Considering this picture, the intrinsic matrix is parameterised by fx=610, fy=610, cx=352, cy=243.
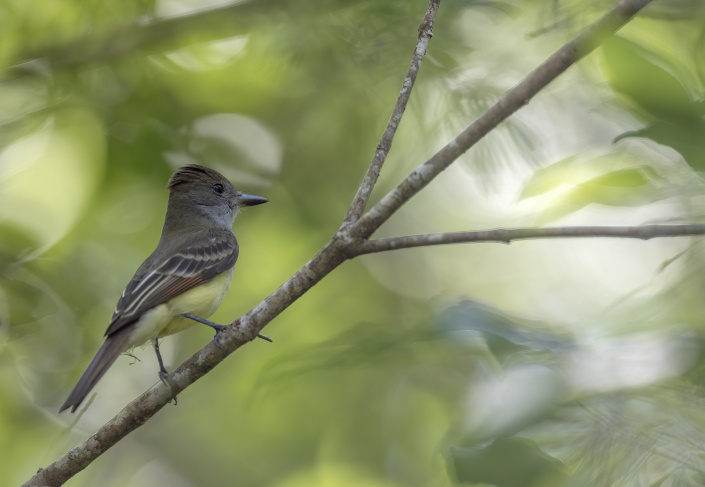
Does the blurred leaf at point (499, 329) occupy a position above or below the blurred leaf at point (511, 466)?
above

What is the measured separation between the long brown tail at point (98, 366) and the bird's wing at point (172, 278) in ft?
0.19

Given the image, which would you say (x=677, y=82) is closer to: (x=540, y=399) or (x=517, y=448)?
(x=540, y=399)

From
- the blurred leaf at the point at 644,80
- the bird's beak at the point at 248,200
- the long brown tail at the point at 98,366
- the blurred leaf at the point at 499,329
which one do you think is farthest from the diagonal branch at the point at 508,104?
the bird's beak at the point at 248,200

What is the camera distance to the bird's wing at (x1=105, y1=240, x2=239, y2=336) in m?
2.81

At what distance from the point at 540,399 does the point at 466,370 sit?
0.88m

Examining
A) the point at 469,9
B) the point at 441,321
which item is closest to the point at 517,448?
the point at 441,321

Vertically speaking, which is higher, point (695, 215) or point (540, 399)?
point (695, 215)

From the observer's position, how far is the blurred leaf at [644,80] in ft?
5.14

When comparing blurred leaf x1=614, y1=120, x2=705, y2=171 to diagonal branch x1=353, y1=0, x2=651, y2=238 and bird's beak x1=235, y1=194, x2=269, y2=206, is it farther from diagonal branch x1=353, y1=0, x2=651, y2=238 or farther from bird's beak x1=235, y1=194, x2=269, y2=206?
bird's beak x1=235, y1=194, x2=269, y2=206

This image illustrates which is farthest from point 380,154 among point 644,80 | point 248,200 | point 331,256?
point 248,200

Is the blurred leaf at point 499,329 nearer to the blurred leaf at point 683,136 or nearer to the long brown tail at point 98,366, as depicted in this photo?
the blurred leaf at point 683,136

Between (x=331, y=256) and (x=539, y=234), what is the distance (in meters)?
0.72

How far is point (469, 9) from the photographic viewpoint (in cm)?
341

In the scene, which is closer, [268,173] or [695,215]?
[695,215]
